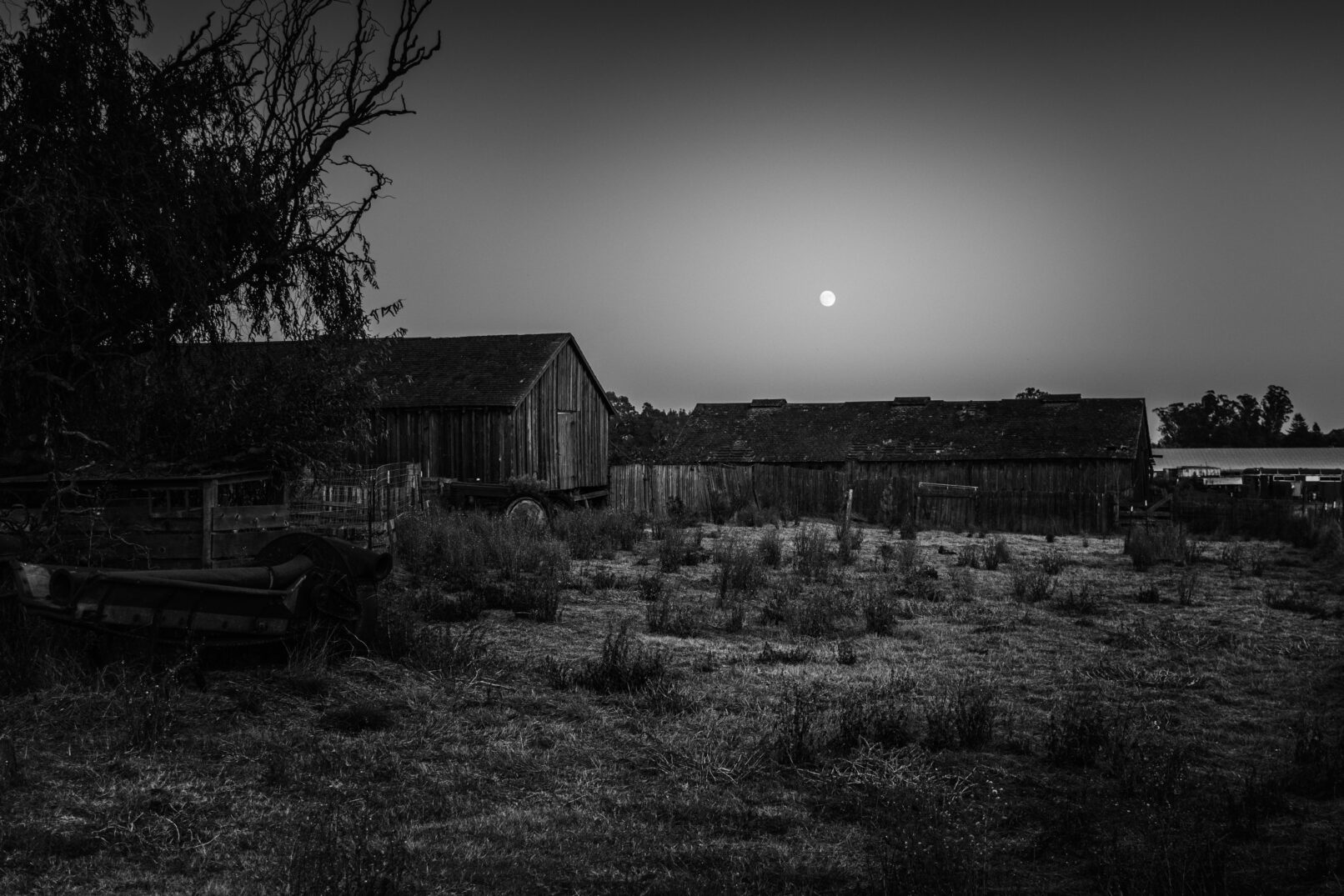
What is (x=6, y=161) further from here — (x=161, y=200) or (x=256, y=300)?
(x=256, y=300)

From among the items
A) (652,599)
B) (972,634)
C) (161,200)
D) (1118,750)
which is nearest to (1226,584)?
(972,634)

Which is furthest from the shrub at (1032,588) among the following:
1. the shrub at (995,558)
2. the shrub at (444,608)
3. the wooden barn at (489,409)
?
the wooden barn at (489,409)

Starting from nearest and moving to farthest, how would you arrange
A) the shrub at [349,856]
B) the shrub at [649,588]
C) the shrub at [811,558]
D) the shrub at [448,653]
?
1. the shrub at [349,856]
2. the shrub at [448,653]
3. the shrub at [649,588]
4. the shrub at [811,558]

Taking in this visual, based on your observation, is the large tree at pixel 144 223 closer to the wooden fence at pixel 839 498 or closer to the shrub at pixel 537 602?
the shrub at pixel 537 602

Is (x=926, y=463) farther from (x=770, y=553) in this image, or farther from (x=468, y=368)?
(x=770, y=553)

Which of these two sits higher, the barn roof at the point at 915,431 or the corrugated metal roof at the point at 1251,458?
the barn roof at the point at 915,431

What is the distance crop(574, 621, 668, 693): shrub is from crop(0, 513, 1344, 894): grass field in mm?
26

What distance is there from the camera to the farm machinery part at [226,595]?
6.24 meters

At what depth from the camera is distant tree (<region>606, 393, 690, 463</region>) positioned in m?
53.2

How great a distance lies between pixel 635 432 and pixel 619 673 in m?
53.5

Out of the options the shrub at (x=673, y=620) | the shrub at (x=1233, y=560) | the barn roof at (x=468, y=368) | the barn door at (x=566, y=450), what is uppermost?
the barn roof at (x=468, y=368)

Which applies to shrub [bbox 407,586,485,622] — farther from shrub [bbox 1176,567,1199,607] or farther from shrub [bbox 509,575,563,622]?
shrub [bbox 1176,567,1199,607]

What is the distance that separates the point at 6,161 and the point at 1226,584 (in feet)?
53.6

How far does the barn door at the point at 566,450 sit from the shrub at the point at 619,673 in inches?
846
